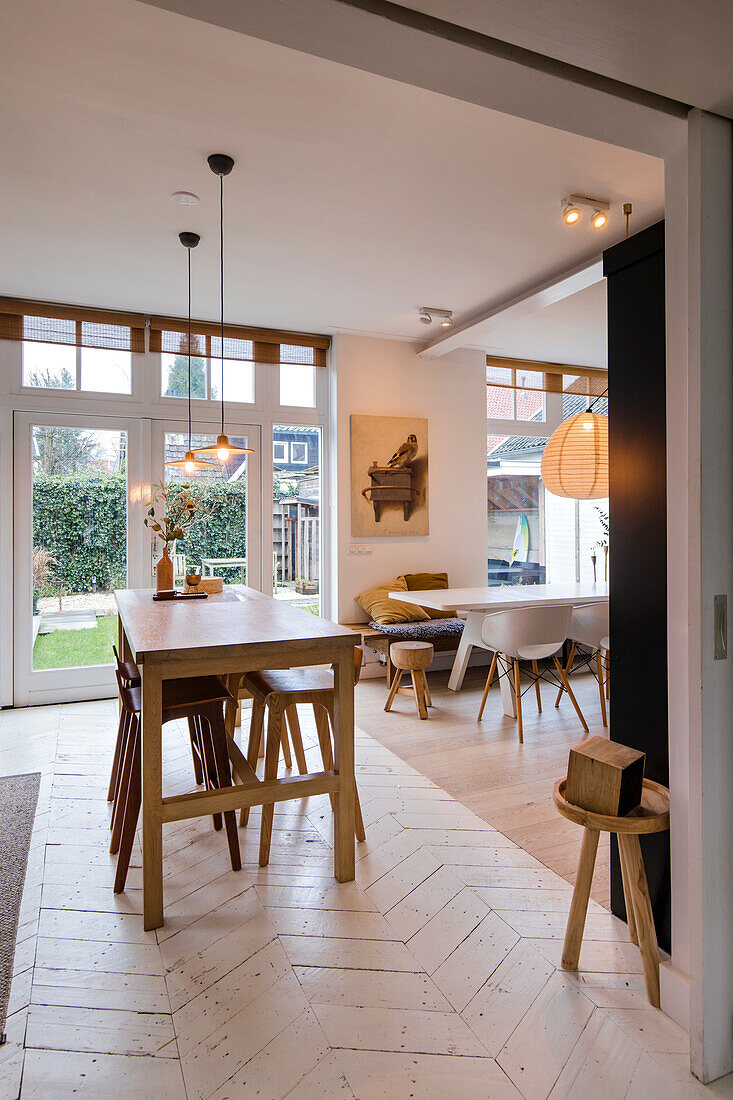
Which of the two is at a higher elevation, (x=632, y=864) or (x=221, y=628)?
(x=221, y=628)

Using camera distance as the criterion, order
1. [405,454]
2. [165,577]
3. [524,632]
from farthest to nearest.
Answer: [405,454] < [524,632] < [165,577]

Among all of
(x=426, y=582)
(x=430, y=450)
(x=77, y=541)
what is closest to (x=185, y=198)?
(x=77, y=541)

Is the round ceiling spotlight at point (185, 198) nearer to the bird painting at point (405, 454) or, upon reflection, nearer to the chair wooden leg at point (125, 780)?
the chair wooden leg at point (125, 780)

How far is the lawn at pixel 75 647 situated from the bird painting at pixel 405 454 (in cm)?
258

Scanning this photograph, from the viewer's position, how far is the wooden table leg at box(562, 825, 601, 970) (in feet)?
5.88

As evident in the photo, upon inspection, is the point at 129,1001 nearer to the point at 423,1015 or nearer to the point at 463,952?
the point at 423,1015

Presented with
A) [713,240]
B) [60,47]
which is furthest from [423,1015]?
[60,47]

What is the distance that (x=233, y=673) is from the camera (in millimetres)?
2385

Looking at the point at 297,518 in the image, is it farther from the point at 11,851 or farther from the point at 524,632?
the point at 11,851

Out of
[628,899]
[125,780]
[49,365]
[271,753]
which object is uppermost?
[49,365]

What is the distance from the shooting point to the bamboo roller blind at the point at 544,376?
6.44m

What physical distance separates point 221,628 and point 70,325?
3.38m

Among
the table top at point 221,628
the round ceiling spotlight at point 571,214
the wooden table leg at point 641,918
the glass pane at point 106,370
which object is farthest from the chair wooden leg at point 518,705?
the glass pane at point 106,370

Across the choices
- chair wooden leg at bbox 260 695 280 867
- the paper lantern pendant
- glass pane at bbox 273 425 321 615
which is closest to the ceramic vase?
chair wooden leg at bbox 260 695 280 867
